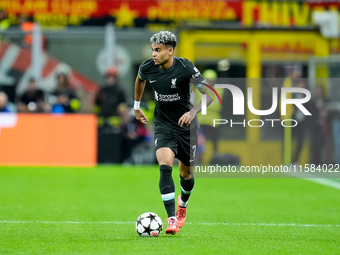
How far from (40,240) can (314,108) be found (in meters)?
11.2

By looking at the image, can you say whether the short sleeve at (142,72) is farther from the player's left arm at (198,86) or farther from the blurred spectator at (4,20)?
the blurred spectator at (4,20)

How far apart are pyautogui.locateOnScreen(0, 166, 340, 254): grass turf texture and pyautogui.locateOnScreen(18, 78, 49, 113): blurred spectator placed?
5.22 ft

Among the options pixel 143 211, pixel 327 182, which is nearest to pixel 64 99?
pixel 327 182

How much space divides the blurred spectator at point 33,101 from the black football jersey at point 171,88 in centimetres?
957

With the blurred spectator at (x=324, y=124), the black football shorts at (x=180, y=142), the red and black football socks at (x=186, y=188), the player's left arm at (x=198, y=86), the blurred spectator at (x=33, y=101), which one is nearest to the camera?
the player's left arm at (x=198, y=86)

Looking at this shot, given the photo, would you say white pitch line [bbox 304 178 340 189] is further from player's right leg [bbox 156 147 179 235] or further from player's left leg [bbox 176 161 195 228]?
player's right leg [bbox 156 147 179 235]

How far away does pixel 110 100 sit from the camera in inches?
694

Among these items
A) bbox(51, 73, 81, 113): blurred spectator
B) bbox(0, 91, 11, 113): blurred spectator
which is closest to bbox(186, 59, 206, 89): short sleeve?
bbox(51, 73, 81, 113): blurred spectator

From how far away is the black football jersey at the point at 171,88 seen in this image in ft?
26.6

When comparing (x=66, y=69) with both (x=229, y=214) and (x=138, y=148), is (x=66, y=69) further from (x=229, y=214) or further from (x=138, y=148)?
(x=229, y=214)

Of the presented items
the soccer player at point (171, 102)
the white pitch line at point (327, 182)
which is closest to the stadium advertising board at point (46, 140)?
the white pitch line at point (327, 182)

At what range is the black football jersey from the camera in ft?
26.6

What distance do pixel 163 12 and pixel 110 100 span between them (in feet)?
10.6

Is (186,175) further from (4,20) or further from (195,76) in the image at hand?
(4,20)
